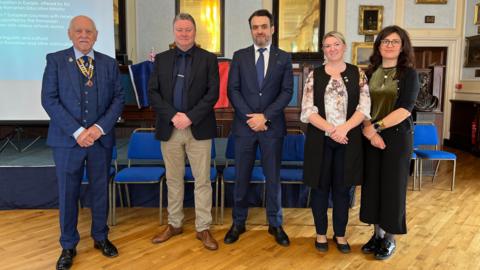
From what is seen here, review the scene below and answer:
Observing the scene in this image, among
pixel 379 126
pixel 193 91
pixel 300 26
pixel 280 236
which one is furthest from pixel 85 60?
pixel 300 26

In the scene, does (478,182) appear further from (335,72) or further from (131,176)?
(131,176)

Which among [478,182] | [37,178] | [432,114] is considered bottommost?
[478,182]

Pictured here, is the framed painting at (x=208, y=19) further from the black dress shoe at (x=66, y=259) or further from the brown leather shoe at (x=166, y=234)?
the black dress shoe at (x=66, y=259)

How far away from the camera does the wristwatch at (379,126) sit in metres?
2.60

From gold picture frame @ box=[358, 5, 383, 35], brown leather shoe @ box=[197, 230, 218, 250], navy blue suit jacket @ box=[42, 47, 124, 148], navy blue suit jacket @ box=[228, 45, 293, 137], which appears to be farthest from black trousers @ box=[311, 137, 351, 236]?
gold picture frame @ box=[358, 5, 383, 35]

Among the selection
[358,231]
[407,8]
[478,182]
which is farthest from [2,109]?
[407,8]

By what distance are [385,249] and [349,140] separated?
82cm

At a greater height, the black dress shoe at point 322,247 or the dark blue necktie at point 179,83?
the dark blue necktie at point 179,83

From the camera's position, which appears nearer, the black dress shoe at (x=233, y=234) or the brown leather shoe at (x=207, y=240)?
the brown leather shoe at (x=207, y=240)

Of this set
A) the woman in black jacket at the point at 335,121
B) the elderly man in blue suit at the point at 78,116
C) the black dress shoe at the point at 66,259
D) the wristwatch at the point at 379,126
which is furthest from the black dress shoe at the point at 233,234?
the wristwatch at the point at 379,126

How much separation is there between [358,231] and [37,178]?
9.63ft

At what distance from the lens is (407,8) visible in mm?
8227

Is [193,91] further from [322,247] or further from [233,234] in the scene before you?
[322,247]

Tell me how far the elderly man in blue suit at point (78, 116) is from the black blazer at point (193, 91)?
27cm
